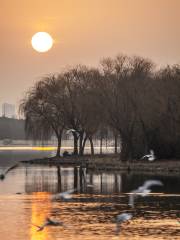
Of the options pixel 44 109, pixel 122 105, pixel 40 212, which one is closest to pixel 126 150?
pixel 122 105

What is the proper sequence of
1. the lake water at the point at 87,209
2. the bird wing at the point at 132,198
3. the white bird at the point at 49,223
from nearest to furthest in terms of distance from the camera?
the lake water at the point at 87,209, the white bird at the point at 49,223, the bird wing at the point at 132,198

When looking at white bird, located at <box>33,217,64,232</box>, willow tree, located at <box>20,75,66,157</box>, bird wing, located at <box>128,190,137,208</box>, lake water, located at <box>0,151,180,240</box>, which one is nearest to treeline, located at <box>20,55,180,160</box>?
willow tree, located at <box>20,75,66,157</box>

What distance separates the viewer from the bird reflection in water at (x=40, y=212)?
35059 mm

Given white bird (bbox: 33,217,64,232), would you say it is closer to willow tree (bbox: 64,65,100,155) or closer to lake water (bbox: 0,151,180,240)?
lake water (bbox: 0,151,180,240)

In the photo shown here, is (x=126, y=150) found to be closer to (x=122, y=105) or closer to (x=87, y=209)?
(x=122, y=105)

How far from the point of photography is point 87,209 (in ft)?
148

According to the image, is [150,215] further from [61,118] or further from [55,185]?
[61,118]

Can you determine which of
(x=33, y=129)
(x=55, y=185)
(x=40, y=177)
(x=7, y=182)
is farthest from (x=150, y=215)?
(x=33, y=129)

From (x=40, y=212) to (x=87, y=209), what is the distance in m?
3.16

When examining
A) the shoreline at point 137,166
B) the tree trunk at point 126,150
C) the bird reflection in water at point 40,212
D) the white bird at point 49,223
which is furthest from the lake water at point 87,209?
the tree trunk at point 126,150

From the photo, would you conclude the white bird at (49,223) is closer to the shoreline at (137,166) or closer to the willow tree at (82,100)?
the shoreline at (137,166)

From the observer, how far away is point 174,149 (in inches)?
3738

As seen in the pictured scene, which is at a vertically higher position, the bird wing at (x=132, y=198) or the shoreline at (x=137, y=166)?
the shoreline at (x=137, y=166)

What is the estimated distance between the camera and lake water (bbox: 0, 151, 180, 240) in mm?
35688
